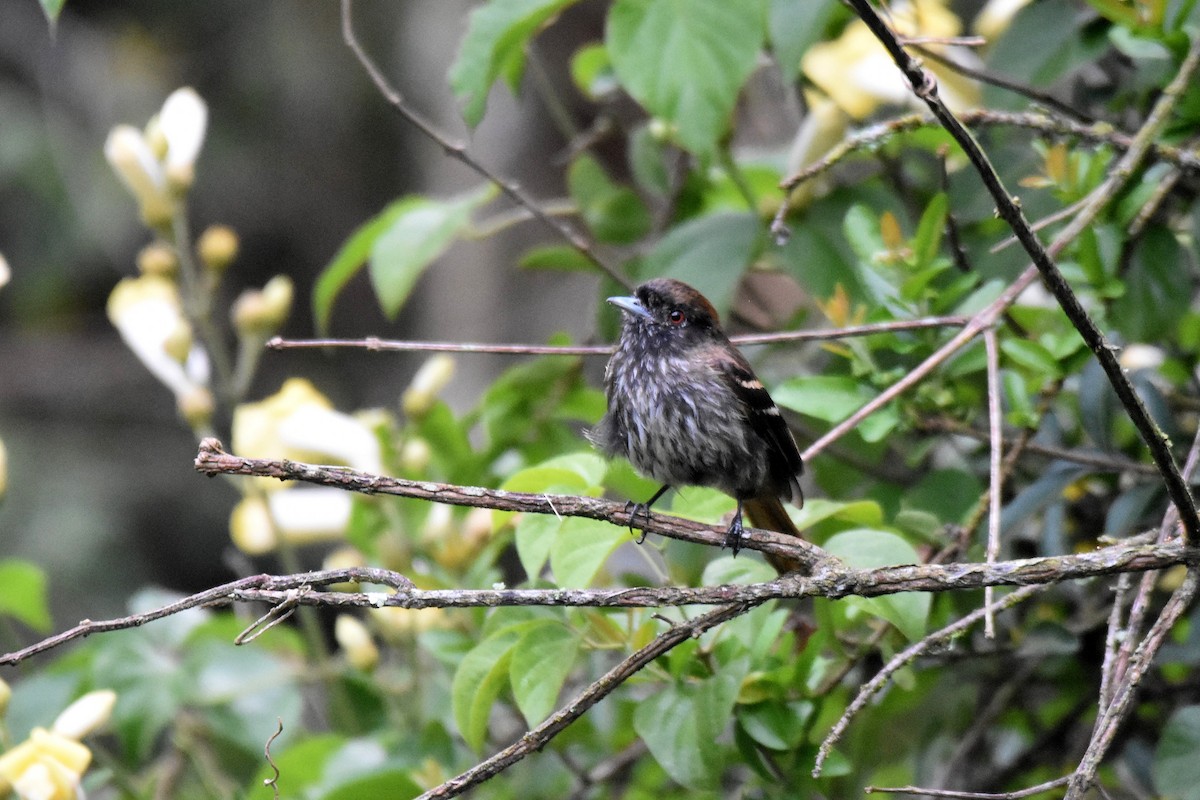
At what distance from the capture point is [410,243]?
125 inches

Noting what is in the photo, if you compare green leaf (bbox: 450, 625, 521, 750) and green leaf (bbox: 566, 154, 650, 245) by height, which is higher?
green leaf (bbox: 566, 154, 650, 245)

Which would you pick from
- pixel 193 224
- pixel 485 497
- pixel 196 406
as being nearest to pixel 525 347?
pixel 485 497

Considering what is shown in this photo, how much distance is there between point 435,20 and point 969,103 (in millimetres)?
5288

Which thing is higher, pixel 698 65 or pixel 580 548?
pixel 698 65

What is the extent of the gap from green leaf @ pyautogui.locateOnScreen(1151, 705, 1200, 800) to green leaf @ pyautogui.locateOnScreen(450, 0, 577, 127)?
1877mm

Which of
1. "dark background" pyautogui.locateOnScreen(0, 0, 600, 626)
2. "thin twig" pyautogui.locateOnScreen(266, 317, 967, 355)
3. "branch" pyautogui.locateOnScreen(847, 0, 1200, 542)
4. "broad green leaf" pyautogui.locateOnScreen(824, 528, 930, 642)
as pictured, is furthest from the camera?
"dark background" pyautogui.locateOnScreen(0, 0, 600, 626)

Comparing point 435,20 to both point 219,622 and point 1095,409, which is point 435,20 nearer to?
point 219,622

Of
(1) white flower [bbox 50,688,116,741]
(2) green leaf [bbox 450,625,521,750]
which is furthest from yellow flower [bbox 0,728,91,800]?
(2) green leaf [bbox 450,625,521,750]

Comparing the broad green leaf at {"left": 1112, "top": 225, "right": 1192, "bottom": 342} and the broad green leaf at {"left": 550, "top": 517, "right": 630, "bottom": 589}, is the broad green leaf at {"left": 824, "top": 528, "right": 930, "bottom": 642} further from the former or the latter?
the broad green leaf at {"left": 1112, "top": 225, "right": 1192, "bottom": 342}

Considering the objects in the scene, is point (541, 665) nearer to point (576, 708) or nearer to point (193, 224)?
point (576, 708)

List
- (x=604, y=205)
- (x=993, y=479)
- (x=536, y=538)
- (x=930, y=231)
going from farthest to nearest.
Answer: (x=604, y=205) → (x=930, y=231) → (x=536, y=538) → (x=993, y=479)

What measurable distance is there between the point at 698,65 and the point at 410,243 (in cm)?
91

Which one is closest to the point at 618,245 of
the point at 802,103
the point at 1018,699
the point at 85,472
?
the point at 802,103

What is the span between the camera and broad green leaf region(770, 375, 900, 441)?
246 cm
